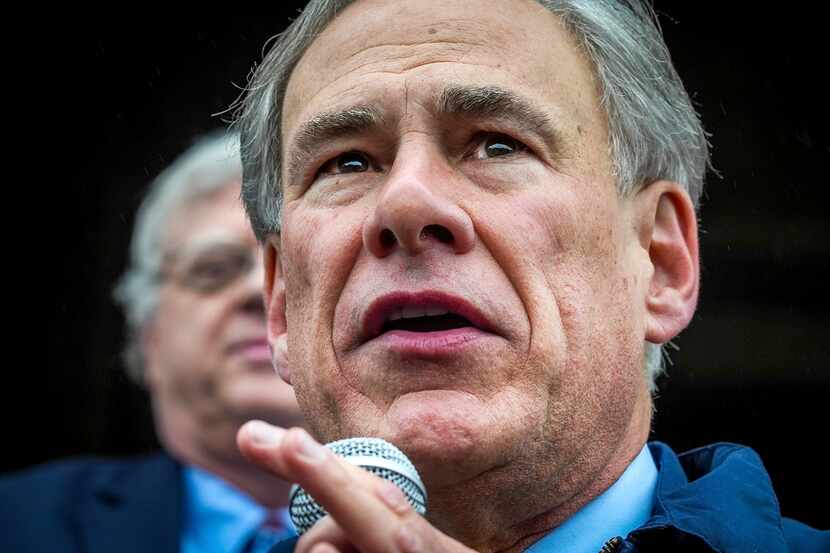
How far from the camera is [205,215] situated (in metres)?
5.84

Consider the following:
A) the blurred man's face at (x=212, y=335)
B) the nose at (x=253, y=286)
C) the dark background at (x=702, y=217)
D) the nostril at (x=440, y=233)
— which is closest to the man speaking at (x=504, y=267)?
the nostril at (x=440, y=233)

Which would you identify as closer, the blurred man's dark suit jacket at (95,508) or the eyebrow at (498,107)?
the eyebrow at (498,107)

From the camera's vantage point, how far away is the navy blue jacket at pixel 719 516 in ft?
8.41

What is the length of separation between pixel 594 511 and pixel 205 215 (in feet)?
10.9

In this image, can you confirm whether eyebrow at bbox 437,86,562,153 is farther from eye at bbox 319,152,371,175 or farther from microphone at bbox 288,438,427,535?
microphone at bbox 288,438,427,535

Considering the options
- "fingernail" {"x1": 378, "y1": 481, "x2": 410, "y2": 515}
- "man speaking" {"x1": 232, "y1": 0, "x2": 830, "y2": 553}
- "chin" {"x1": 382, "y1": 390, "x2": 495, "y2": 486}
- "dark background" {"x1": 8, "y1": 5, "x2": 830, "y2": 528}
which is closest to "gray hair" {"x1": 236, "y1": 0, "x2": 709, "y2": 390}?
"man speaking" {"x1": 232, "y1": 0, "x2": 830, "y2": 553}

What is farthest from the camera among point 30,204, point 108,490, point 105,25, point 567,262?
point 30,204

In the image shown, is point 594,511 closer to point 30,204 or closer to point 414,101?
point 414,101

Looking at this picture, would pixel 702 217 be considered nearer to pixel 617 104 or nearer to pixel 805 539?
pixel 617 104

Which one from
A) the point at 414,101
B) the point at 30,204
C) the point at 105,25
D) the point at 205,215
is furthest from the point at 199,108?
the point at 414,101

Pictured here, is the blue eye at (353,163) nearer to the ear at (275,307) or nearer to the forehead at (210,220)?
the ear at (275,307)

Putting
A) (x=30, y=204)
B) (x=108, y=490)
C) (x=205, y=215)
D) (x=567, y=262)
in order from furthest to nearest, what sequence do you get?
1. (x=30, y=204)
2. (x=205, y=215)
3. (x=108, y=490)
4. (x=567, y=262)

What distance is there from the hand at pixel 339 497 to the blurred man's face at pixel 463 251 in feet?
2.02

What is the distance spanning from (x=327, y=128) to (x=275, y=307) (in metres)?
0.57
